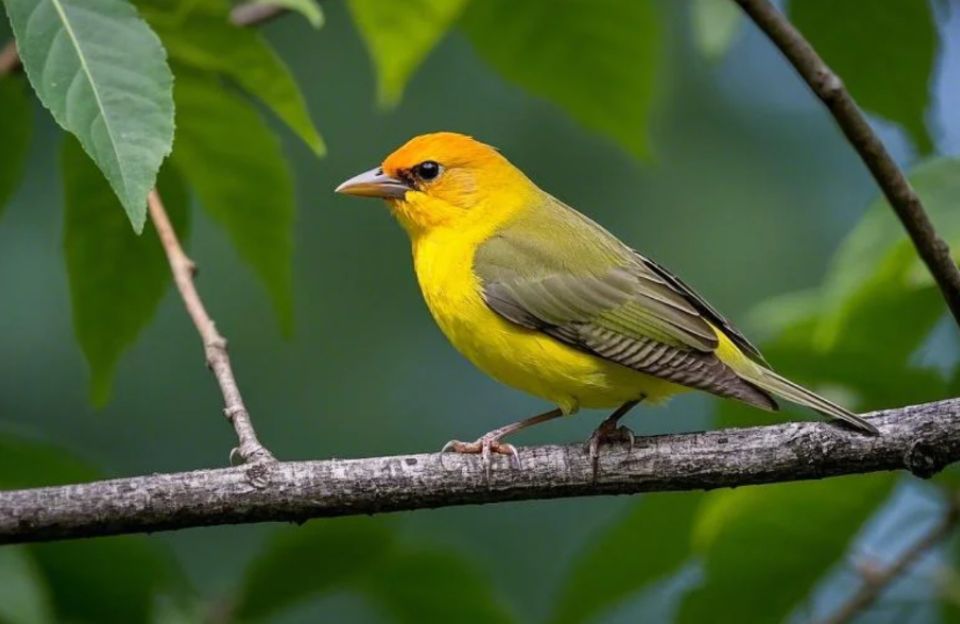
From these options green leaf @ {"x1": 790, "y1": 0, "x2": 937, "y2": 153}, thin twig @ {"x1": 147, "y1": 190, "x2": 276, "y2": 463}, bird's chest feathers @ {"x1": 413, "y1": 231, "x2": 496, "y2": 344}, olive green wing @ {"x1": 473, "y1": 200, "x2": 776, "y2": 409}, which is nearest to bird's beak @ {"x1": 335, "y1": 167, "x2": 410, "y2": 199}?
bird's chest feathers @ {"x1": 413, "y1": 231, "x2": 496, "y2": 344}

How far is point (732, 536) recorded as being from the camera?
3.24m

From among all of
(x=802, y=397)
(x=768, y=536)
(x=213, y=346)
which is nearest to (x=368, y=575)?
(x=213, y=346)

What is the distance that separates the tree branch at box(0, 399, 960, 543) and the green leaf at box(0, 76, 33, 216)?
99 cm

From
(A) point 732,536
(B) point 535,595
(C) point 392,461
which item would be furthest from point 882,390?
(B) point 535,595

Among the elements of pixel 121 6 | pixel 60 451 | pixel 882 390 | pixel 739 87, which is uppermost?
pixel 739 87

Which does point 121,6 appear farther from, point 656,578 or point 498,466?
point 656,578

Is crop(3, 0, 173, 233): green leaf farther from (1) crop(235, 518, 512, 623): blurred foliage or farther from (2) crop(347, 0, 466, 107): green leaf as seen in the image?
(1) crop(235, 518, 512, 623): blurred foliage

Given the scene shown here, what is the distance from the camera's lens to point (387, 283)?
8938 mm

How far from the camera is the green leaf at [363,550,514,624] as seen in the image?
3.60m

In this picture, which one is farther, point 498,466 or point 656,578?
point 656,578

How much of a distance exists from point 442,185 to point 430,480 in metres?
1.89

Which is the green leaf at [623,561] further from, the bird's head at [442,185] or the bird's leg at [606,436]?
the bird's head at [442,185]

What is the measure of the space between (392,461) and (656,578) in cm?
87

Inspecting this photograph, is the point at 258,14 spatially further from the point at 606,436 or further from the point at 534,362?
the point at 606,436
